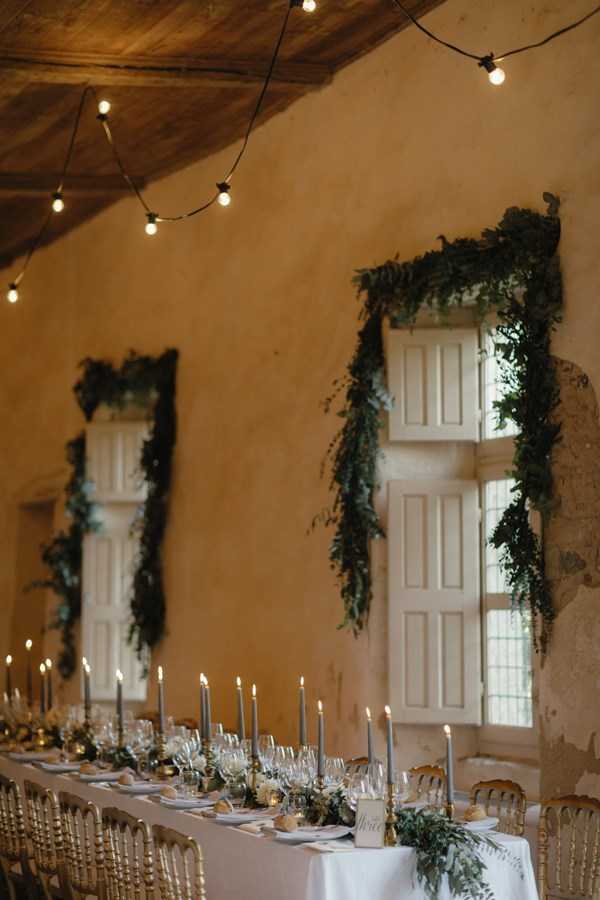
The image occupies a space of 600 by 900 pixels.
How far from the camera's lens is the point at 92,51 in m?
8.16

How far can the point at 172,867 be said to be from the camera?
176 inches

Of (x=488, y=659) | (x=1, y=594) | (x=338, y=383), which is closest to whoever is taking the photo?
(x=488, y=659)

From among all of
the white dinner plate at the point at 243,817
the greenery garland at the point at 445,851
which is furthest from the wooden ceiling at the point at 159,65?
the greenery garland at the point at 445,851

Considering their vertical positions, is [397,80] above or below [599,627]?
above

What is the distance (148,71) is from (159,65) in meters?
0.07

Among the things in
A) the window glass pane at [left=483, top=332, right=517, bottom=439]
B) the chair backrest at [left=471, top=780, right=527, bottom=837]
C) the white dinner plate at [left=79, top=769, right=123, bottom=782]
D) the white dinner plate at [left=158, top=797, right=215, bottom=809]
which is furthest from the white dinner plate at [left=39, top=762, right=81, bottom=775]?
the window glass pane at [left=483, top=332, right=517, bottom=439]

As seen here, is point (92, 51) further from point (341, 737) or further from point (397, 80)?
point (341, 737)

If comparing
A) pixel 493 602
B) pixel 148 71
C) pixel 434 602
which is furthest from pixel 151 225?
pixel 493 602

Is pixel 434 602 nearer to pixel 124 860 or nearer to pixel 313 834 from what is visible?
pixel 313 834

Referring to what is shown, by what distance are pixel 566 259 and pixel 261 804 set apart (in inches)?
116

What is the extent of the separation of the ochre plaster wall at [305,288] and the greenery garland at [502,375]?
0.13 m

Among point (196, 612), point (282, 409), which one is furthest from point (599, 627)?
point (196, 612)

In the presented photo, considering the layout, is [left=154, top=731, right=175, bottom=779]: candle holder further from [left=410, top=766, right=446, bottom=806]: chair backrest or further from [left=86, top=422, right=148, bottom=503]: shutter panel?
[left=86, top=422, right=148, bottom=503]: shutter panel

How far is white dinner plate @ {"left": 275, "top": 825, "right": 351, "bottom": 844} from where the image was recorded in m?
4.88
